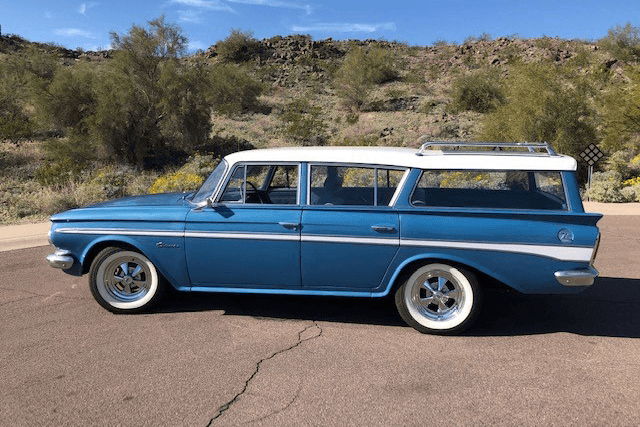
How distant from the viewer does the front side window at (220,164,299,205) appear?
5066mm

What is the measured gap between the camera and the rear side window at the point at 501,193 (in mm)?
4766

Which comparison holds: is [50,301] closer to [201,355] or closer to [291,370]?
[201,355]

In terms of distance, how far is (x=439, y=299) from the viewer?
4.72 m

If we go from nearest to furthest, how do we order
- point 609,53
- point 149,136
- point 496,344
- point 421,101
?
point 496,344, point 149,136, point 421,101, point 609,53

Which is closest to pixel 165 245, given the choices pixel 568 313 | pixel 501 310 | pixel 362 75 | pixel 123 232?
pixel 123 232

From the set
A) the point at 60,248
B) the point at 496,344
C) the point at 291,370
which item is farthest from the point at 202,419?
the point at 60,248

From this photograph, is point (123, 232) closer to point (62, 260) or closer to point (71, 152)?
point (62, 260)

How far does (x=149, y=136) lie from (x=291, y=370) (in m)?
24.3

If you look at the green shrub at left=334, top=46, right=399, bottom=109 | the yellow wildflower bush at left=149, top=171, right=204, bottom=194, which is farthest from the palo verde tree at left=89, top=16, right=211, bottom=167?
the green shrub at left=334, top=46, right=399, bottom=109

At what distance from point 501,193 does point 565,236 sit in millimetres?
923

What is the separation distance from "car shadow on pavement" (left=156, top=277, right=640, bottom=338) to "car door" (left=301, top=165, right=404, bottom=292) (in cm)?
53

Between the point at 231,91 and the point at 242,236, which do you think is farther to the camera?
the point at 231,91

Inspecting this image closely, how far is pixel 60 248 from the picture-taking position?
17.3 feet

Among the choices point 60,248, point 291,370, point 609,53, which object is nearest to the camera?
point 291,370
